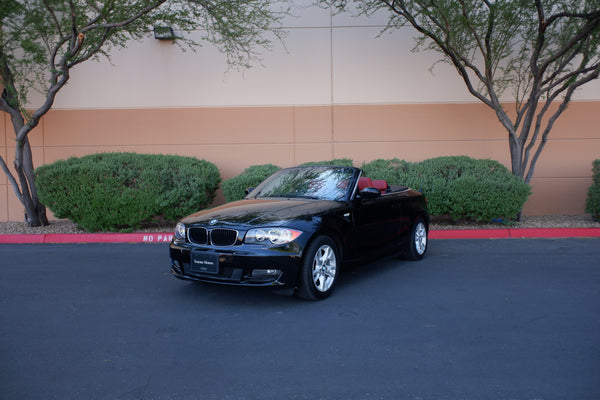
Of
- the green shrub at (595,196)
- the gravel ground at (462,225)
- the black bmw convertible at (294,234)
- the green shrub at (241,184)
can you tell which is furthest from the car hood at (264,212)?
the green shrub at (595,196)

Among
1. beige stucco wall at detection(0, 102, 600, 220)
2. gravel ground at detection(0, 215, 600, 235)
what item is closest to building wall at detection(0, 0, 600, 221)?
beige stucco wall at detection(0, 102, 600, 220)

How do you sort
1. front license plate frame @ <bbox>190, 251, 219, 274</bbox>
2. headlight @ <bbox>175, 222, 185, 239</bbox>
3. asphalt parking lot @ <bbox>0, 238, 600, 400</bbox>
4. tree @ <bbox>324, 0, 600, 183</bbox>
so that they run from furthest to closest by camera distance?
tree @ <bbox>324, 0, 600, 183</bbox> → headlight @ <bbox>175, 222, 185, 239</bbox> → front license plate frame @ <bbox>190, 251, 219, 274</bbox> → asphalt parking lot @ <bbox>0, 238, 600, 400</bbox>

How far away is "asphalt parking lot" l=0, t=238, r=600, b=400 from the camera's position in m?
3.25

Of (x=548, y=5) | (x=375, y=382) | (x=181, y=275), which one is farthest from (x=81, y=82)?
(x=375, y=382)

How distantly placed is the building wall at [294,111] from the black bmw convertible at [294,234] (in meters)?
5.86

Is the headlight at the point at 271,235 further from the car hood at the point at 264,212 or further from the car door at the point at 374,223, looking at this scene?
the car door at the point at 374,223

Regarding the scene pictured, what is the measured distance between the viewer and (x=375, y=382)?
10.8 ft

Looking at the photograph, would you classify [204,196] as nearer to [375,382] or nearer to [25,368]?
[25,368]

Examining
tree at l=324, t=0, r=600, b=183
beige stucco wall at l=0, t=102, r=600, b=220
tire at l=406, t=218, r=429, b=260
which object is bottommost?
tire at l=406, t=218, r=429, b=260

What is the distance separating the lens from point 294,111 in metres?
12.3

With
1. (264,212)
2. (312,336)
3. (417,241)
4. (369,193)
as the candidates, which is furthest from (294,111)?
(312,336)

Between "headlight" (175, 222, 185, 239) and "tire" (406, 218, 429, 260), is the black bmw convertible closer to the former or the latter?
"headlight" (175, 222, 185, 239)

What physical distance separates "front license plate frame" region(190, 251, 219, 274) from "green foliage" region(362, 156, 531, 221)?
5.84 m

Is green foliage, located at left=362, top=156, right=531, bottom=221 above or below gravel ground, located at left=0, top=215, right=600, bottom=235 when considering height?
above
